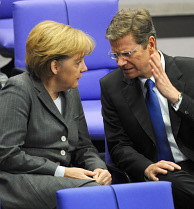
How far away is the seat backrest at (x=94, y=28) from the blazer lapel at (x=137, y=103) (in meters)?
0.76

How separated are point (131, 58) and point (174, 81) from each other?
0.17m

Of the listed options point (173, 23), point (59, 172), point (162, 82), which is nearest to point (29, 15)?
point (162, 82)

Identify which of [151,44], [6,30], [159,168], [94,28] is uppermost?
[151,44]

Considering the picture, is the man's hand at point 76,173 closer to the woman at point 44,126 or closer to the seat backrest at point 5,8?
the woman at point 44,126

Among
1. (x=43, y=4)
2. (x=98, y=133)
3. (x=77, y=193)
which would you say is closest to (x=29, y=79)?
(x=77, y=193)

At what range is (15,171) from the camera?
1.51m

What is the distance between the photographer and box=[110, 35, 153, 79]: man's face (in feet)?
5.77

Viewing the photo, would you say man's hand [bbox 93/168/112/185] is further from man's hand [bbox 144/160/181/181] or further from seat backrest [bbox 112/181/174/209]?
seat backrest [bbox 112/181/174/209]

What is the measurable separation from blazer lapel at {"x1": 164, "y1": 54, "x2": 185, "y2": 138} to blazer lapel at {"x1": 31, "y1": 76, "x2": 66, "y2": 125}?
0.40 metres

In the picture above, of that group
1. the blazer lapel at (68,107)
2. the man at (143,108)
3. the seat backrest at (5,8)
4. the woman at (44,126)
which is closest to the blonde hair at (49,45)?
the woman at (44,126)

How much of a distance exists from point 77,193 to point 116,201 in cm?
9

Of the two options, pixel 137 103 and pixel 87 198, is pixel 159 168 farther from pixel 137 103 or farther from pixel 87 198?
pixel 87 198

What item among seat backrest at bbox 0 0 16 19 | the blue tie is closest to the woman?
the blue tie

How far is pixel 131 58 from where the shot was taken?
1.76 m
